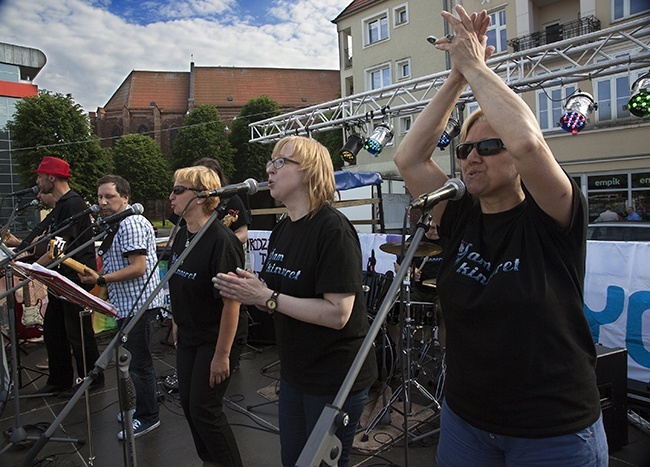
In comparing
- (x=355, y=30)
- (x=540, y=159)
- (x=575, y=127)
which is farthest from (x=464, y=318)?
(x=355, y=30)

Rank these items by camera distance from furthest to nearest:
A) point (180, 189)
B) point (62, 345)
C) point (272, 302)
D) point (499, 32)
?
point (499, 32)
point (62, 345)
point (180, 189)
point (272, 302)

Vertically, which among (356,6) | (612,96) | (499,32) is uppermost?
(356,6)

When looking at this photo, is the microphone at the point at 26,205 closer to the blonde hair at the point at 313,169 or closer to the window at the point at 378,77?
the blonde hair at the point at 313,169

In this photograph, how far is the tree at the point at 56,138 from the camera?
29.4m

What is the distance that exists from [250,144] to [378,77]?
17.2 metres

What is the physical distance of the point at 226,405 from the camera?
4.48 meters

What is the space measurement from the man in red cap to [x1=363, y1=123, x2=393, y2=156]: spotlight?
5.65m

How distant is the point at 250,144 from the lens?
40688 millimetres

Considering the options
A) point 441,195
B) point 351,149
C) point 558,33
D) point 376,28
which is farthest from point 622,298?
point 376,28

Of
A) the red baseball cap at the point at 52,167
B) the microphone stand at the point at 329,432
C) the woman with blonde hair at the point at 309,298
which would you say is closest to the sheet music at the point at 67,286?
the woman with blonde hair at the point at 309,298

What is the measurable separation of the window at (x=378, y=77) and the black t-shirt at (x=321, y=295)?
2526 centimetres

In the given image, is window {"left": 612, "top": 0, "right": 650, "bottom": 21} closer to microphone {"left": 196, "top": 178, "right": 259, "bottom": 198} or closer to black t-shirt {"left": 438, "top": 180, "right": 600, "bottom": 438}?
microphone {"left": 196, "top": 178, "right": 259, "bottom": 198}

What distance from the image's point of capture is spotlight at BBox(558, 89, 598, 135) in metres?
7.64

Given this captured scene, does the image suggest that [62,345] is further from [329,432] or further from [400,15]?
[400,15]
